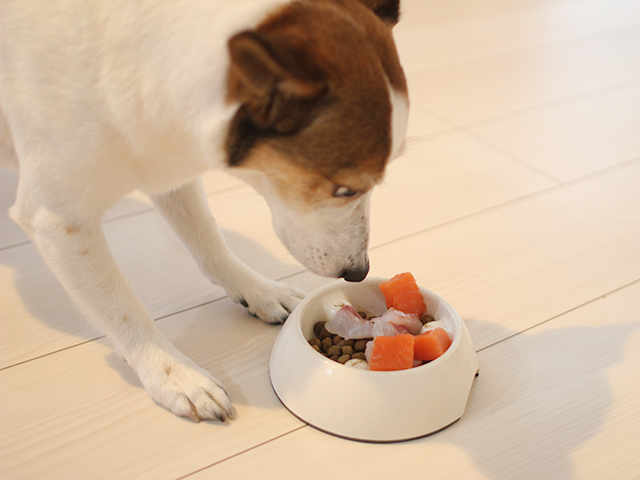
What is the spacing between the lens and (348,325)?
3.73ft

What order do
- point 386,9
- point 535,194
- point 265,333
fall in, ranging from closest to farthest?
point 386,9 < point 265,333 < point 535,194

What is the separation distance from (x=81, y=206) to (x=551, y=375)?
36.6 inches

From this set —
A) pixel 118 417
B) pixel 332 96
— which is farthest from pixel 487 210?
pixel 118 417

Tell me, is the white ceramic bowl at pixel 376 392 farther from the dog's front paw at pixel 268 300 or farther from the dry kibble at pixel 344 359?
the dog's front paw at pixel 268 300

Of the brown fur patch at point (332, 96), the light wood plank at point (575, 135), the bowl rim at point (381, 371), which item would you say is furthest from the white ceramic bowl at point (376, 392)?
the light wood plank at point (575, 135)

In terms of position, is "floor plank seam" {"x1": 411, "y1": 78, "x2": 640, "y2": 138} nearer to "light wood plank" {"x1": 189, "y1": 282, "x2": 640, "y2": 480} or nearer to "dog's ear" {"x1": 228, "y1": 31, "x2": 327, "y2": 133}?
"light wood plank" {"x1": 189, "y1": 282, "x2": 640, "y2": 480}

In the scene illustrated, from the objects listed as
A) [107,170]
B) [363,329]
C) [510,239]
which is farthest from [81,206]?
[510,239]

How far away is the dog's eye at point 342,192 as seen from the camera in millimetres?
953

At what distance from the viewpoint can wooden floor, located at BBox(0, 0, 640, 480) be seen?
103 centimetres

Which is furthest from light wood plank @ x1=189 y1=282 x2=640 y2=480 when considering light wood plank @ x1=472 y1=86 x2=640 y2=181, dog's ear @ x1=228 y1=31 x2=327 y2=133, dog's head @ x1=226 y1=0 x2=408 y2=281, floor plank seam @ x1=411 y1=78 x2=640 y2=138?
floor plank seam @ x1=411 y1=78 x2=640 y2=138

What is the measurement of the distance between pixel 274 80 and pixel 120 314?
57cm

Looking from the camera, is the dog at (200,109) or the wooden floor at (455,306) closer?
the dog at (200,109)

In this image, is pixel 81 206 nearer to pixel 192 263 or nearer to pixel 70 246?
pixel 70 246

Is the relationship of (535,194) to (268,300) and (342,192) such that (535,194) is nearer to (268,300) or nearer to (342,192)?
(268,300)
